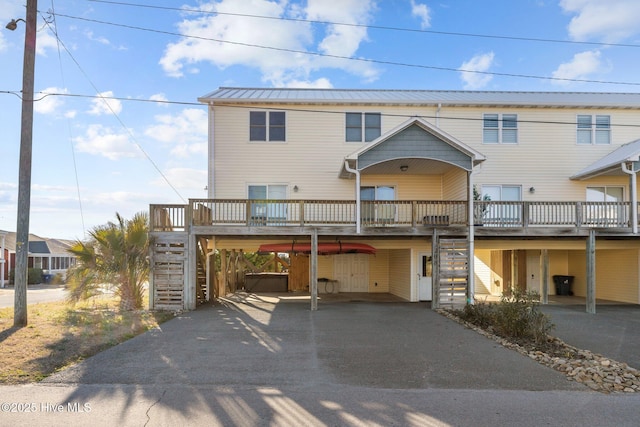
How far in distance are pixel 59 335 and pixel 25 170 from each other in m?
4.40

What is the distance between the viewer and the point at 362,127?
1758 centimetres

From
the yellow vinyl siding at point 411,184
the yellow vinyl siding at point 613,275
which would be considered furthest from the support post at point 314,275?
the yellow vinyl siding at point 613,275

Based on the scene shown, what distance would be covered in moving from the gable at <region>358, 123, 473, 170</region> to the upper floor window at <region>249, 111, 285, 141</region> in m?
4.69

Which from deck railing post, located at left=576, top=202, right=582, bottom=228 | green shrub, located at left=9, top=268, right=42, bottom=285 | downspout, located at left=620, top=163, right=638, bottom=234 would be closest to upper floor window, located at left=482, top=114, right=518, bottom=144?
deck railing post, located at left=576, top=202, right=582, bottom=228

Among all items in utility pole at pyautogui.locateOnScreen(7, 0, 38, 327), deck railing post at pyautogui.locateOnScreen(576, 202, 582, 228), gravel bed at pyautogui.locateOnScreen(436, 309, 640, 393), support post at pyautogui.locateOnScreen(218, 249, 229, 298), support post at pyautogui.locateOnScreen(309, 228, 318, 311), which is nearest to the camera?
gravel bed at pyautogui.locateOnScreen(436, 309, 640, 393)

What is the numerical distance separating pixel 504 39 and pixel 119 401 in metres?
15.0

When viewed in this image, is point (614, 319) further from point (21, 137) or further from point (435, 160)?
point (21, 137)

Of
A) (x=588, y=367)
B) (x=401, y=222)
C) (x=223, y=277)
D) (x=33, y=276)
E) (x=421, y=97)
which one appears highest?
(x=421, y=97)

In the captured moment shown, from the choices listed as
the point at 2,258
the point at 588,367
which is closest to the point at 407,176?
the point at 588,367

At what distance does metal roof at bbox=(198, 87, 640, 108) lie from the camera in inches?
679

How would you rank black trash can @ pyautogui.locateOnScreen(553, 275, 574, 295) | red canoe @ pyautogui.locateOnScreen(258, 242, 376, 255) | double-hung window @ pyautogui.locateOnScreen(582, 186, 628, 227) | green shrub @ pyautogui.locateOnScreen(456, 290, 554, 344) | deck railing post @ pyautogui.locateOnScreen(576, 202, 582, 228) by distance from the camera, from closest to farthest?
green shrub @ pyautogui.locateOnScreen(456, 290, 554, 344), deck railing post @ pyautogui.locateOnScreen(576, 202, 582, 228), double-hung window @ pyautogui.locateOnScreen(582, 186, 628, 227), red canoe @ pyautogui.locateOnScreen(258, 242, 376, 255), black trash can @ pyautogui.locateOnScreen(553, 275, 574, 295)

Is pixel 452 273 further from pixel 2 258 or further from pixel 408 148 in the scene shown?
pixel 2 258

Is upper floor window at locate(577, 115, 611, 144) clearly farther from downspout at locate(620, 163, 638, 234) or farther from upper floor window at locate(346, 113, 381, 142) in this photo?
upper floor window at locate(346, 113, 381, 142)

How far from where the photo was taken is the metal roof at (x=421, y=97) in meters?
17.2
